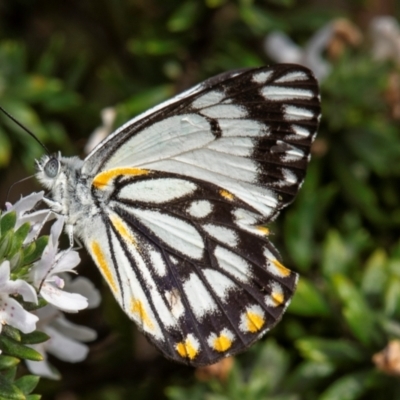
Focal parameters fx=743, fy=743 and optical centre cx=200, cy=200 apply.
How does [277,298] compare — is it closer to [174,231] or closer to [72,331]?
[174,231]

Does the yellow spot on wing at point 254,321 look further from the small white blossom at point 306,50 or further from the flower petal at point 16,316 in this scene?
the small white blossom at point 306,50

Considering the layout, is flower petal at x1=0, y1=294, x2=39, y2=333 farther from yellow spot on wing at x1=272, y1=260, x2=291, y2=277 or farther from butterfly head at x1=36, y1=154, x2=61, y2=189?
yellow spot on wing at x1=272, y1=260, x2=291, y2=277

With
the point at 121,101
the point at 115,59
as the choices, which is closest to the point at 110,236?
the point at 121,101

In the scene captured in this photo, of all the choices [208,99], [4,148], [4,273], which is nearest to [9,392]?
[4,273]

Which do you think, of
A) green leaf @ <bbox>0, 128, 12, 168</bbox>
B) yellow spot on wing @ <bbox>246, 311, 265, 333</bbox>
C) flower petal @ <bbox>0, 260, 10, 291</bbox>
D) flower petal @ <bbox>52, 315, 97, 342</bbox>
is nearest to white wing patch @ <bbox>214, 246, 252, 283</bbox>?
yellow spot on wing @ <bbox>246, 311, 265, 333</bbox>

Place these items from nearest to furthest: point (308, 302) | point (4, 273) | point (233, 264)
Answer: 1. point (4, 273)
2. point (233, 264)
3. point (308, 302)
